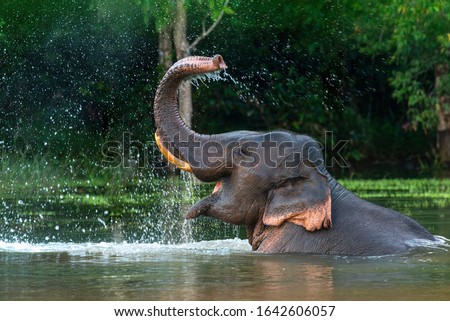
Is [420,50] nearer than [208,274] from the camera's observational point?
No

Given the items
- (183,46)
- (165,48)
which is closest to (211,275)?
(183,46)

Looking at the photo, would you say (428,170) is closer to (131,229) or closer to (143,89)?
(143,89)

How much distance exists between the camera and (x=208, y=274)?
9.01 metres

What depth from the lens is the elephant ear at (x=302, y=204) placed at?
31.8ft

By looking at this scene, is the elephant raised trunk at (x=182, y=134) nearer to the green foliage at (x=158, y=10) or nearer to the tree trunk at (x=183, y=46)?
the green foliage at (x=158, y=10)

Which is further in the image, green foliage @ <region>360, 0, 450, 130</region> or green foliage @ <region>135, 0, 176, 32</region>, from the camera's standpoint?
green foliage @ <region>360, 0, 450, 130</region>

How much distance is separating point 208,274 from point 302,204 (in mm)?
1131

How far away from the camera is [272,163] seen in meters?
9.85

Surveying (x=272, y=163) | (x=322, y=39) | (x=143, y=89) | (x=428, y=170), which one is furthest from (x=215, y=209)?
(x=428, y=170)

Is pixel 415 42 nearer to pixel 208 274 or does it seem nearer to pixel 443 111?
pixel 443 111

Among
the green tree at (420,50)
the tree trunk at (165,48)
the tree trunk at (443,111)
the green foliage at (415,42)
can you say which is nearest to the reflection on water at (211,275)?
the tree trunk at (165,48)

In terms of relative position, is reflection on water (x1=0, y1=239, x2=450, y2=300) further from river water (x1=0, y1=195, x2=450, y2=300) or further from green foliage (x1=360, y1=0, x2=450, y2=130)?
green foliage (x1=360, y1=0, x2=450, y2=130)

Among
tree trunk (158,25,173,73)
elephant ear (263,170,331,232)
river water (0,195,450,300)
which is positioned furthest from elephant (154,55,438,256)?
tree trunk (158,25,173,73)

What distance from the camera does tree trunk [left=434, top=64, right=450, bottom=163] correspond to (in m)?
29.0
